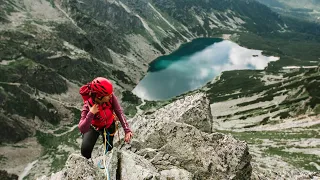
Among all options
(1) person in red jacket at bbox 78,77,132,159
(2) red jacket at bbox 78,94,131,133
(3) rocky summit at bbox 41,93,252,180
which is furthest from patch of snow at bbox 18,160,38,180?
(2) red jacket at bbox 78,94,131,133

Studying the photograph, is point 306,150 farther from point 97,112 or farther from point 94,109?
point 94,109

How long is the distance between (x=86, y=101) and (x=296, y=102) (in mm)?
116710

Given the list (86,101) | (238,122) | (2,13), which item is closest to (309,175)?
(86,101)

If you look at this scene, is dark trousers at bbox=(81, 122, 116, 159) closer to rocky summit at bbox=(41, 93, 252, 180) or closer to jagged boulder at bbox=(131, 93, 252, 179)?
rocky summit at bbox=(41, 93, 252, 180)

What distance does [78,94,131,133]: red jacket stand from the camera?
1411cm

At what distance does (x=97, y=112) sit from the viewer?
581 inches

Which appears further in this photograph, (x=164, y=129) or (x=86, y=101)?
(x=164, y=129)

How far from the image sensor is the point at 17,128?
379 feet

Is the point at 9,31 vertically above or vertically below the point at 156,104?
above

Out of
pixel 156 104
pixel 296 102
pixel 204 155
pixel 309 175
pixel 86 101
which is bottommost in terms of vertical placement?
pixel 156 104

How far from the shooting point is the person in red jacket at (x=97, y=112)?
13.9m

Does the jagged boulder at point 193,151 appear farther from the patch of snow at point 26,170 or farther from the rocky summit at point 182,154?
the patch of snow at point 26,170

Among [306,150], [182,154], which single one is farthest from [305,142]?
[182,154]

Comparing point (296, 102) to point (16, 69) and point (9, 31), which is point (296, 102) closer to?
point (16, 69)
